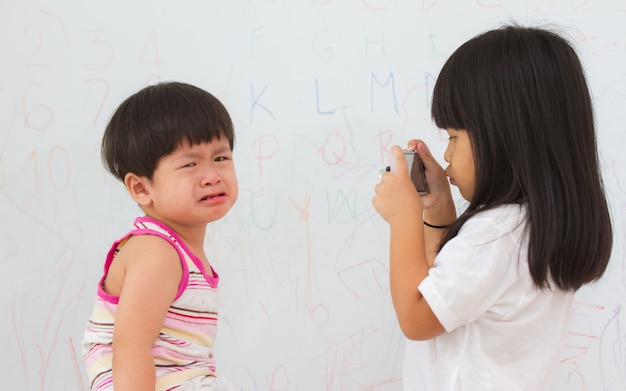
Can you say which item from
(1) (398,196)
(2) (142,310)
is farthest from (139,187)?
(1) (398,196)

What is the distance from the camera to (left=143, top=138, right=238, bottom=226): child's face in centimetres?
87

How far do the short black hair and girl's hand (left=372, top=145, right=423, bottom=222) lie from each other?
0.71ft

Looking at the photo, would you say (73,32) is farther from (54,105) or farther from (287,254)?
(287,254)

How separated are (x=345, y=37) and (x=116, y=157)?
0.58m

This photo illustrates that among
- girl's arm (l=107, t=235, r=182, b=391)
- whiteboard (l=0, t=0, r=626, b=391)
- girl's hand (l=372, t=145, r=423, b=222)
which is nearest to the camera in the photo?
girl's arm (l=107, t=235, r=182, b=391)

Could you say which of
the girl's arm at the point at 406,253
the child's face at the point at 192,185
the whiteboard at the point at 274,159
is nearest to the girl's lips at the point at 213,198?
the child's face at the point at 192,185

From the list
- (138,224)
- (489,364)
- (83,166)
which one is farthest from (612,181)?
(83,166)

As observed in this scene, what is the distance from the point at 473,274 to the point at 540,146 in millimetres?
170

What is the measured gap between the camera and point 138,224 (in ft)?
2.90

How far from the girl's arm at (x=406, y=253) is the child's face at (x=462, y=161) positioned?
0.06 metres

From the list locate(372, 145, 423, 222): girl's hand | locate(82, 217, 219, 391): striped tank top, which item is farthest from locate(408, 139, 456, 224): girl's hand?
locate(82, 217, 219, 391): striped tank top

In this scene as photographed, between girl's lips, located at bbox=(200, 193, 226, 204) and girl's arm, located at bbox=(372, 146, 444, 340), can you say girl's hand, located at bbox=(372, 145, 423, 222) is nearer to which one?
girl's arm, located at bbox=(372, 146, 444, 340)

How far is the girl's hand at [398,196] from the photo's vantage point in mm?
873

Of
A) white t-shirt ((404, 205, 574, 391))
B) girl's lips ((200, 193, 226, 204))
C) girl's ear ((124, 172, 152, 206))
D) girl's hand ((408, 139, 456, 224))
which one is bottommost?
white t-shirt ((404, 205, 574, 391))
